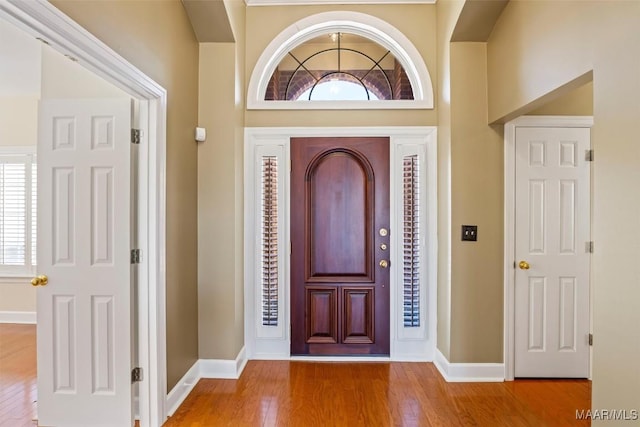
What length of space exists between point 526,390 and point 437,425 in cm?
95

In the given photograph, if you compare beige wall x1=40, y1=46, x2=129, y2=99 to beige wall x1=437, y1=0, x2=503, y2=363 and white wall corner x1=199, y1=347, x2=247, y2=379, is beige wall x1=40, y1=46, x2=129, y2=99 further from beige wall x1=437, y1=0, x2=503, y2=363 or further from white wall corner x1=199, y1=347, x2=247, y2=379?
beige wall x1=437, y1=0, x2=503, y2=363

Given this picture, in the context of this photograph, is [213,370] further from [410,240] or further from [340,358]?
[410,240]

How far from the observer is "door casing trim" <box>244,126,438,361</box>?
3.21 metres

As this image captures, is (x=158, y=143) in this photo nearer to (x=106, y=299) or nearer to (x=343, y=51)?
(x=106, y=299)

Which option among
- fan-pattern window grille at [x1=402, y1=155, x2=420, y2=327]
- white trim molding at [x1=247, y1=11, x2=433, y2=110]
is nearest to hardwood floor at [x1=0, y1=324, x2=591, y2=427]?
fan-pattern window grille at [x1=402, y1=155, x2=420, y2=327]

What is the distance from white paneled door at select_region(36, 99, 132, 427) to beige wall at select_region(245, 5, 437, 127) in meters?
1.35

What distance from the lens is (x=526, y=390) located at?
2719mm

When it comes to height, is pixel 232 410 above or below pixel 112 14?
below

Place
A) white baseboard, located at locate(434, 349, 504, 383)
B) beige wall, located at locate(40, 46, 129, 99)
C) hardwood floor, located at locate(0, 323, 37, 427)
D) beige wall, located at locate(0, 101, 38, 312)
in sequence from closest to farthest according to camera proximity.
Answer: beige wall, located at locate(40, 46, 129, 99), hardwood floor, located at locate(0, 323, 37, 427), white baseboard, located at locate(434, 349, 504, 383), beige wall, located at locate(0, 101, 38, 312)

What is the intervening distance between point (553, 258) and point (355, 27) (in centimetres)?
265

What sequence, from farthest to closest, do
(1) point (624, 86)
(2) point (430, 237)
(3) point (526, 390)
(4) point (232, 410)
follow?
1. (2) point (430, 237)
2. (3) point (526, 390)
3. (4) point (232, 410)
4. (1) point (624, 86)

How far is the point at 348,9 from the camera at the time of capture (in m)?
3.21

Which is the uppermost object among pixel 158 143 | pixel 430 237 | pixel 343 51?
pixel 343 51

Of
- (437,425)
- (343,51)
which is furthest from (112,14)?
(437,425)
